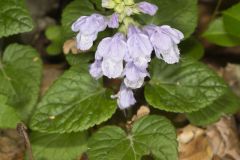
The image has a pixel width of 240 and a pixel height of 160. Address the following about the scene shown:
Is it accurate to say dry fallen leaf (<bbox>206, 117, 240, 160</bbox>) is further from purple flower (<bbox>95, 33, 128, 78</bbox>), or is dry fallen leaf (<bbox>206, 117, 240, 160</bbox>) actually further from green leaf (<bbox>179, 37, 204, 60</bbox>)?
purple flower (<bbox>95, 33, 128, 78</bbox>)

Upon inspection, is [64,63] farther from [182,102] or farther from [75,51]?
[182,102]

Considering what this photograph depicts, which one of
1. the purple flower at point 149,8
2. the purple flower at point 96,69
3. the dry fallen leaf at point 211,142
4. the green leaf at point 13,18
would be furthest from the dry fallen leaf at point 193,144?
the green leaf at point 13,18

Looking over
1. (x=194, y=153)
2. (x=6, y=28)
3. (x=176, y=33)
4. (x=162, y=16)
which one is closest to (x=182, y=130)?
(x=194, y=153)

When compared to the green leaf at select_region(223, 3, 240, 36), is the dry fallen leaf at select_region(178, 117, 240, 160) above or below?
below

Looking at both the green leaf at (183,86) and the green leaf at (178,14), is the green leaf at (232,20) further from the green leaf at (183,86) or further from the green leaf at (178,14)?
the green leaf at (183,86)

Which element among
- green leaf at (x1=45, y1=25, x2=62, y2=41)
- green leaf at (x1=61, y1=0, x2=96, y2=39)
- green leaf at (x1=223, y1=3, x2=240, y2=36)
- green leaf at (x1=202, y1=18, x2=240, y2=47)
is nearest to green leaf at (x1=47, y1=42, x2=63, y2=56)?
green leaf at (x1=45, y1=25, x2=62, y2=41)

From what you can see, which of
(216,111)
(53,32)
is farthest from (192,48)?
(53,32)
